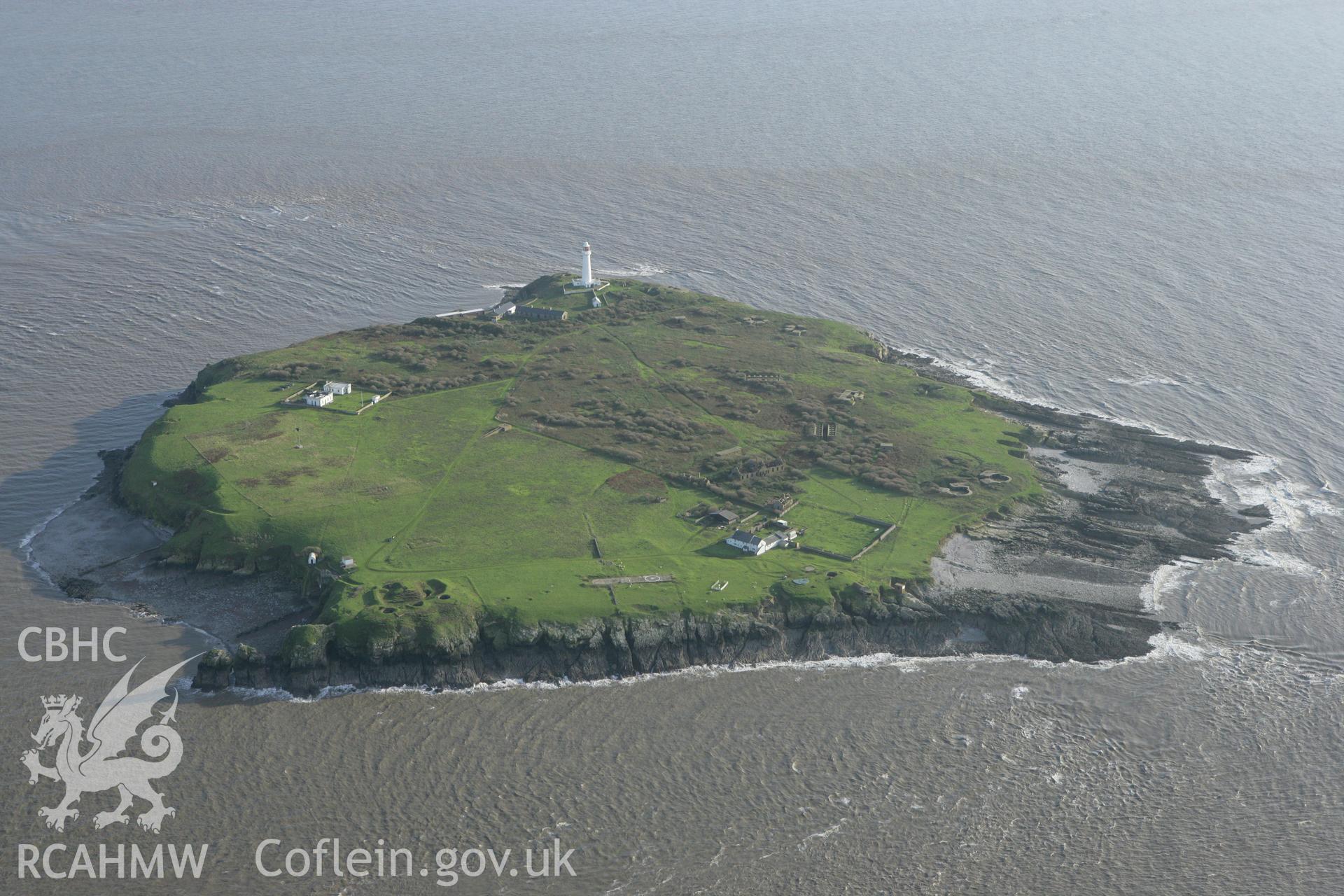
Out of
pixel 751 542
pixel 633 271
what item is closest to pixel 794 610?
pixel 751 542

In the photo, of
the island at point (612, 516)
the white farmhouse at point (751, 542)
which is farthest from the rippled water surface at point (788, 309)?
the white farmhouse at point (751, 542)

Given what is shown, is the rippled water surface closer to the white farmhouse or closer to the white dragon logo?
the white dragon logo

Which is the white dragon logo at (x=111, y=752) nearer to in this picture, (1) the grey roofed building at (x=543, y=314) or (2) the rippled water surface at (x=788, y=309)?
(2) the rippled water surface at (x=788, y=309)

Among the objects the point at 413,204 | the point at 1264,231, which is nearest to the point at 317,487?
the point at 413,204

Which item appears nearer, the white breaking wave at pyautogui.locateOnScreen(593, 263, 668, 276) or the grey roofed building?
the grey roofed building

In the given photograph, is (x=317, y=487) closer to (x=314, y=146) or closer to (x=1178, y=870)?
(x=1178, y=870)

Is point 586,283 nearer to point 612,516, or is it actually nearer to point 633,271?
point 633,271

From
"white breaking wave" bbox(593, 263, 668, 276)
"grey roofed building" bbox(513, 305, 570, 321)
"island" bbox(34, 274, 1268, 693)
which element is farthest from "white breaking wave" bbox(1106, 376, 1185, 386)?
"grey roofed building" bbox(513, 305, 570, 321)
